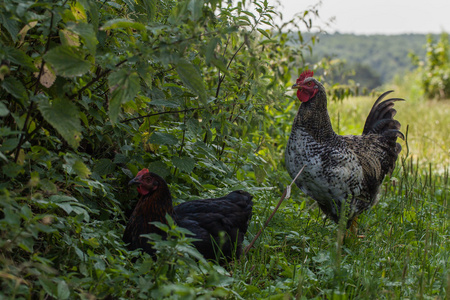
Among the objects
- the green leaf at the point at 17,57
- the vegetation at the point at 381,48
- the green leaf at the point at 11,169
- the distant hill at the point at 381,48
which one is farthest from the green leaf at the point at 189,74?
the distant hill at the point at 381,48

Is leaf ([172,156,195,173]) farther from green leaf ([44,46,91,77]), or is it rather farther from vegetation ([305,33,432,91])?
vegetation ([305,33,432,91])

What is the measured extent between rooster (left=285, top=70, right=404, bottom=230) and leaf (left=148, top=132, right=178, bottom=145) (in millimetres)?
1107

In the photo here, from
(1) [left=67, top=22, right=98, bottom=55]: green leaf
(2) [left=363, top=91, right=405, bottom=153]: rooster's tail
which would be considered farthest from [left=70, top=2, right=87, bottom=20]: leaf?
(2) [left=363, top=91, right=405, bottom=153]: rooster's tail

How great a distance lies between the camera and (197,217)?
3.12 meters

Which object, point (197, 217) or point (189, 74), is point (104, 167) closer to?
point (197, 217)

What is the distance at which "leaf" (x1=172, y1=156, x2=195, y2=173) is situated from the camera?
3.19m

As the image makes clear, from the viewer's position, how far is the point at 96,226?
274cm

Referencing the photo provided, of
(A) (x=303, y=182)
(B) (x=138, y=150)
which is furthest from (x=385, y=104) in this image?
(B) (x=138, y=150)

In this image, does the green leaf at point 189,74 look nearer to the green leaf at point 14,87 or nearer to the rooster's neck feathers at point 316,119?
the green leaf at point 14,87

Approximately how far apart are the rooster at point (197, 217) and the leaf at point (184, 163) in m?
0.20

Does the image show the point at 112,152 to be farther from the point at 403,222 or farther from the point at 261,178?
the point at 403,222

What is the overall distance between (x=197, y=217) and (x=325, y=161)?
3.82ft

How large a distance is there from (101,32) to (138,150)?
1032mm

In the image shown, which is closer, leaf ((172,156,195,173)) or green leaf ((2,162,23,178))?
green leaf ((2,162,23,178))
